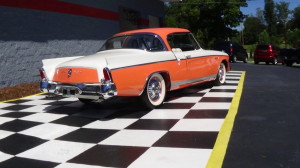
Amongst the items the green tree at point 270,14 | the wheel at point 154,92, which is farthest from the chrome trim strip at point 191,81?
the green tree at point 270,14

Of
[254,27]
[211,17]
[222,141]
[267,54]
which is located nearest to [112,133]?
[222,141]

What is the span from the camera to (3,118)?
5039 mm

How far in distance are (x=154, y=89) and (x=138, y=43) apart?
3.06 ft

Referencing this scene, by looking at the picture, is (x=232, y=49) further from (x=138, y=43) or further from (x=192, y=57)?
(x=138, y=43)

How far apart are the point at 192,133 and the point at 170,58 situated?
6.72 feet

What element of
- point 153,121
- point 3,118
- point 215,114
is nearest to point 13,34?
point 3,118

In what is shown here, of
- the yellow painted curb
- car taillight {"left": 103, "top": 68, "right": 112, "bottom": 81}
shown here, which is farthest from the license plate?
the yellow painted curb

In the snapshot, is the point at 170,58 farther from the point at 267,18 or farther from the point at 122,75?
the point at 267,18

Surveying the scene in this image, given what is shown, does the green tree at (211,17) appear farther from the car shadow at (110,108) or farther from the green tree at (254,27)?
the green tree at (254,27)

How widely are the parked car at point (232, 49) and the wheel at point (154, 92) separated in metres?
15.9

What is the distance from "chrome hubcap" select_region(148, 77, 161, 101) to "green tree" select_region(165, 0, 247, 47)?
103 feet

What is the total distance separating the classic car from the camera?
4.43 m

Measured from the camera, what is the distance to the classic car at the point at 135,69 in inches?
174

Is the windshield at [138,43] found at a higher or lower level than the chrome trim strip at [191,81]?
higher
